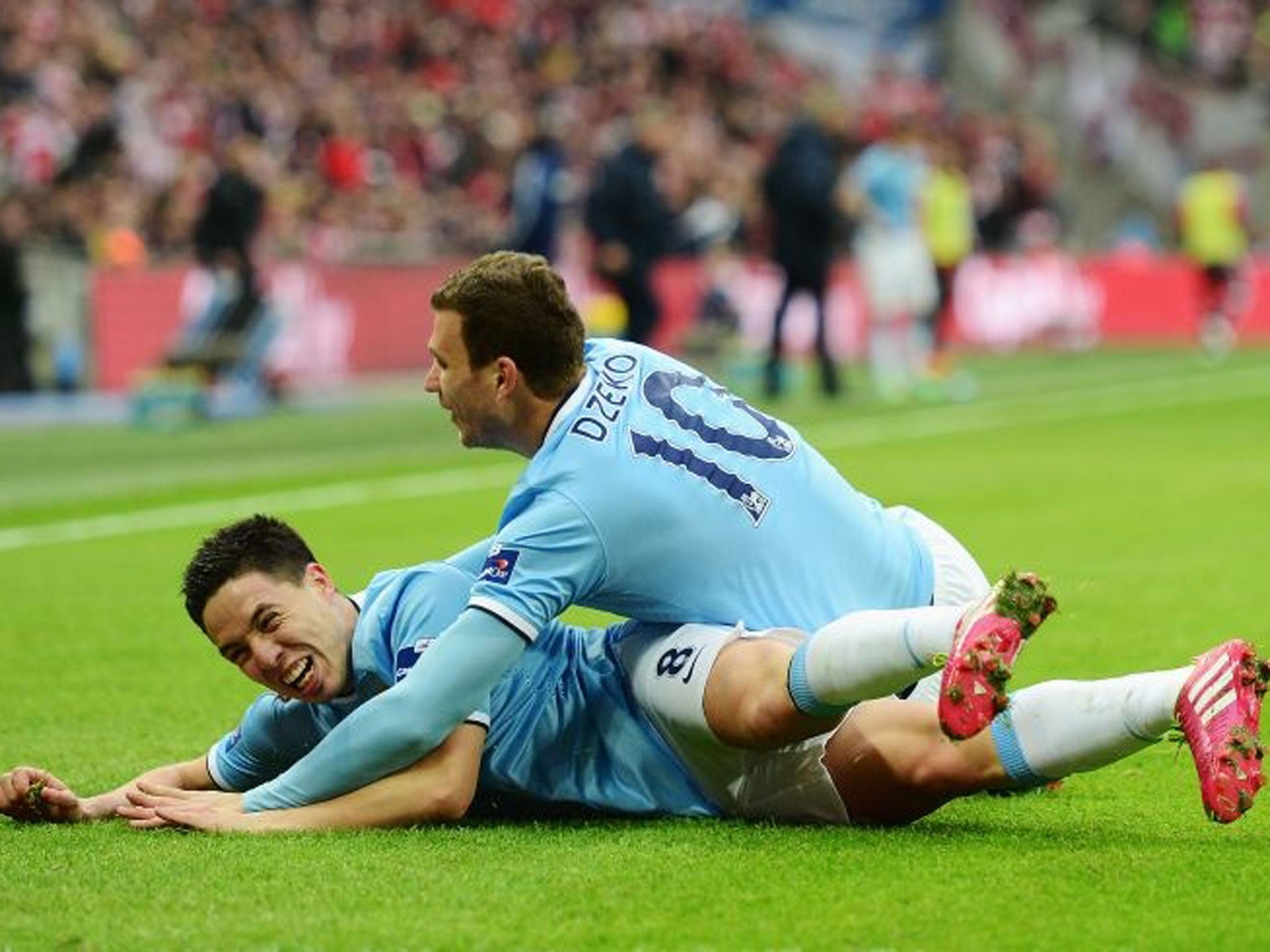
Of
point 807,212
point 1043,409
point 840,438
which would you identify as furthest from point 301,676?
point 807,212

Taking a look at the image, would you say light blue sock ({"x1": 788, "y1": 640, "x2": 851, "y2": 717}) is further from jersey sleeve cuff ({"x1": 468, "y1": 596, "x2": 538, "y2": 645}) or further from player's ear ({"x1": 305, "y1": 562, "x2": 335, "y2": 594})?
player's ear ({"x1": 305, "y1": 562, "x2": 335, "y2": 594})

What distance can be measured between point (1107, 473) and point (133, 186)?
13223mm

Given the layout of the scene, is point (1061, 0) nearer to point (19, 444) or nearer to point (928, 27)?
point (928, 27)

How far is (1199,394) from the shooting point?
24.1 m

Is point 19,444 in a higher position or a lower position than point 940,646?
lower

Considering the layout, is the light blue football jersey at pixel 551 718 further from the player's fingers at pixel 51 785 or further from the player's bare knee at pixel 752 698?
the player's fingers at pixel 51 785

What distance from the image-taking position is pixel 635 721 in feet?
19.9

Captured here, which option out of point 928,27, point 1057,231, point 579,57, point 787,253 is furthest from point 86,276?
point 928,27

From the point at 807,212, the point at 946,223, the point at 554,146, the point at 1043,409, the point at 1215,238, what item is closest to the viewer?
the point at 1043,409

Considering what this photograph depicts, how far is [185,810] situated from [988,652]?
1925 mm

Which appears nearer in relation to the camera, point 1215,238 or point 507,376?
point 507,376

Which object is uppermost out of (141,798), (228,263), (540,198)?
(141,798)

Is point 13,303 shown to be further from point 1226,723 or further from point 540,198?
point 1226,723

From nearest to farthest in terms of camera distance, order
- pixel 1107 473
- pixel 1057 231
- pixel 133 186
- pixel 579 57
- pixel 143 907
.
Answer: pixel 143 907
pixel 1107 473
pixel 133 186
pixel 579 57
pixel 1057 231
